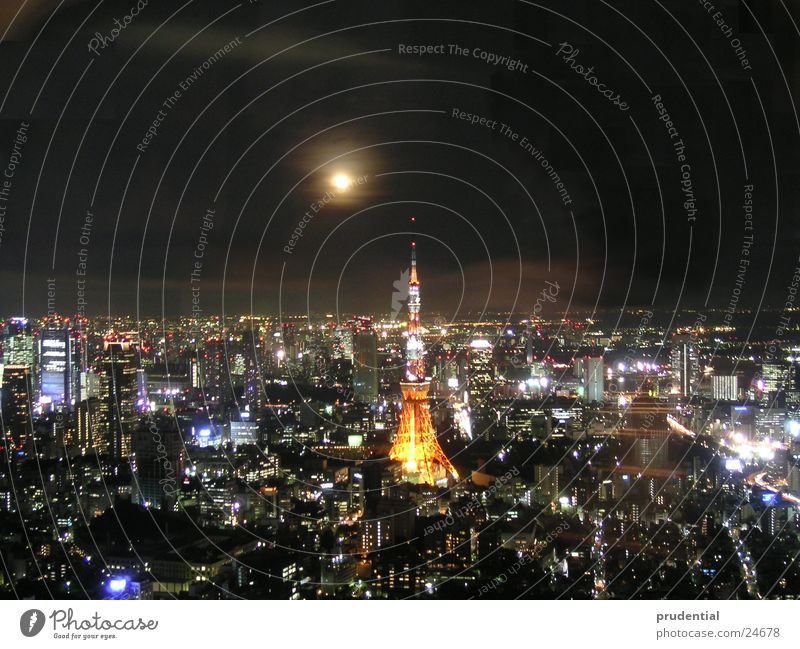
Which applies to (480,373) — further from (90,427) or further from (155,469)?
(90,427)

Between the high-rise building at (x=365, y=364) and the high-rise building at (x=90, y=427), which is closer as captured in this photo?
the high-rise building at (x=90, y=427)

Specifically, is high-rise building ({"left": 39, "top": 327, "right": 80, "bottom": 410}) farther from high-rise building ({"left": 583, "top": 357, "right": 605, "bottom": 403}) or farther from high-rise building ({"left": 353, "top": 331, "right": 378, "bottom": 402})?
high-rise building ({"left": 583, "top": 357, "right": 605, "bottom": 403})

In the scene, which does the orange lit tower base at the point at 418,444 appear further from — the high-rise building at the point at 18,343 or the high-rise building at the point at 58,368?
the high-rise building at the point at 18,343

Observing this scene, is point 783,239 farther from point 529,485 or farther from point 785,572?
point 529,485

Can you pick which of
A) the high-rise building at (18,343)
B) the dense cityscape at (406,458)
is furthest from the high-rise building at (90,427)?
the high-rise building at (18,343)

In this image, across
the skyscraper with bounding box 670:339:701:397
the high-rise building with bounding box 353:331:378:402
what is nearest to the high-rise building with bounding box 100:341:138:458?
the high-rise building with bounding box 353:331:378:402

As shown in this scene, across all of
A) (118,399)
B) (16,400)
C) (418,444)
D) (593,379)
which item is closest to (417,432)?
(418,444)

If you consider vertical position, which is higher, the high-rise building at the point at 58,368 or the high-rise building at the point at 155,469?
the high-rise building at the point at 58,368

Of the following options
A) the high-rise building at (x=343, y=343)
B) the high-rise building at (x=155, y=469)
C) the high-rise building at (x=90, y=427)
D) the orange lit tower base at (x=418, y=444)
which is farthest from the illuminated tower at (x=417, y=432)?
the high-rise building at (x=90, y=427)
